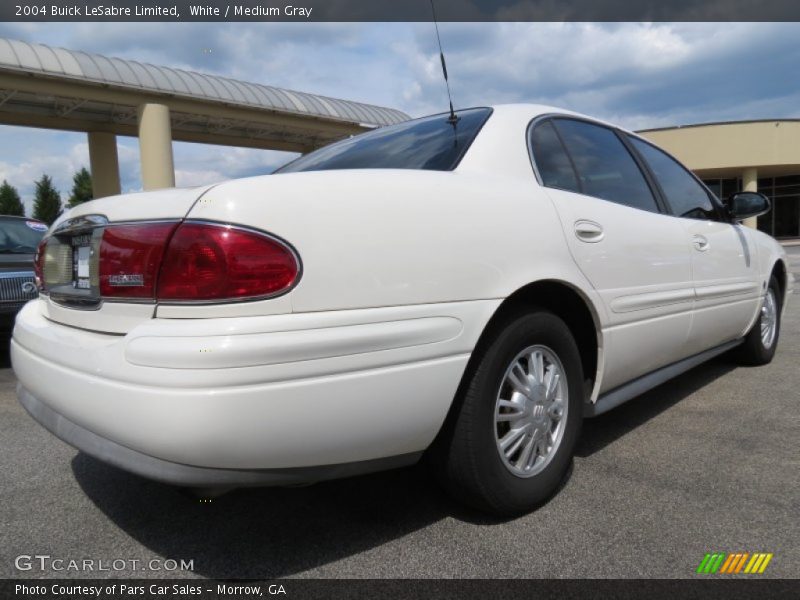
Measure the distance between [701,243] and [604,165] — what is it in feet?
2.87

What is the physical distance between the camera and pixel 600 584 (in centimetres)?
177

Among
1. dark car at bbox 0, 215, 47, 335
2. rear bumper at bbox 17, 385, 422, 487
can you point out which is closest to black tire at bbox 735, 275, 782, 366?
rear bumper at bbox 17, 385, 422, 487

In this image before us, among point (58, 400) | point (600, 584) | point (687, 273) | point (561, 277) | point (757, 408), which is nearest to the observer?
point (600, 584)

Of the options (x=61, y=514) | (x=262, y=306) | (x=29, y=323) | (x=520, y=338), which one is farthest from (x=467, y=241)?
(x=61, y=514)

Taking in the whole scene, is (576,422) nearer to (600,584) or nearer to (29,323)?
(600,584)

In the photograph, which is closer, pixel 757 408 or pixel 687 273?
pixel 687 273

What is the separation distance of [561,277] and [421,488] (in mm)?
1009

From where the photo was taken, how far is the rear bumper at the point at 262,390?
152 centimetres

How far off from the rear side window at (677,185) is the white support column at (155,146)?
14.6 m

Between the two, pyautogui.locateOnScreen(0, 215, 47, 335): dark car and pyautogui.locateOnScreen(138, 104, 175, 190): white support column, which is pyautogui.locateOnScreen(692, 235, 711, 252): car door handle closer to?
pyautogui.locateOnScreen(0, 215, 47, 335): dark car

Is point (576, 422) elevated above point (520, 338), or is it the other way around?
point (520, 338)

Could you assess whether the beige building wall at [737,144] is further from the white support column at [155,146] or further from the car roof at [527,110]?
the car roof at [527,110]

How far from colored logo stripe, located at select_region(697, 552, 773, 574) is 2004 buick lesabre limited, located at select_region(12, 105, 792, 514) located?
1.83ft

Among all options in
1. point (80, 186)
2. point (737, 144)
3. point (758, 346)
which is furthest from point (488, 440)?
point (80, 186)
